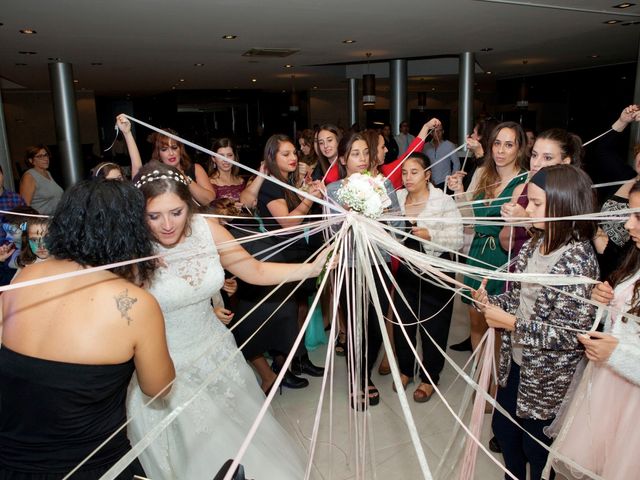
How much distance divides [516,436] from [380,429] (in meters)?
1.02

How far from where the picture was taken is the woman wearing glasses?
5070 millimetres

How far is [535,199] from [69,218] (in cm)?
160

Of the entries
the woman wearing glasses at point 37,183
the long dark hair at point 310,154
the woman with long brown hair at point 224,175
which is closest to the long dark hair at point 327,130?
the woman with long brown hair at point 224,175

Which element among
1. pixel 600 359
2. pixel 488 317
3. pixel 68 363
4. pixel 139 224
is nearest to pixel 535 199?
pixel 488 317

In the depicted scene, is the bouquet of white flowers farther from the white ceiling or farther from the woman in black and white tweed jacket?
the white ceiling

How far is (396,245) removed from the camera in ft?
5.90

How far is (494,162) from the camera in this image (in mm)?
3068

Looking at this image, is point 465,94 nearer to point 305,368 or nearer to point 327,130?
point 327,130

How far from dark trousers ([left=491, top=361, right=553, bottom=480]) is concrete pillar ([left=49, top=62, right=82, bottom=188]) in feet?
28.1

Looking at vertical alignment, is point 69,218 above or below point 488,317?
above

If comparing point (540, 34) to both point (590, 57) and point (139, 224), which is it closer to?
point (590, 57)

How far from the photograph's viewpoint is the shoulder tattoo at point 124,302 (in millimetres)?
1369

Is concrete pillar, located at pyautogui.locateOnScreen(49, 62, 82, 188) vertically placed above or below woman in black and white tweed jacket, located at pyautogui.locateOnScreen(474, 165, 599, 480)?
above

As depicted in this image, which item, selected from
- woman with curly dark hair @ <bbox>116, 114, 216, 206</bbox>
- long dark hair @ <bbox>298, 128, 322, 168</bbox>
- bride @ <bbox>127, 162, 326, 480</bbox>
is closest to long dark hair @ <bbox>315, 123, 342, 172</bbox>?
woman with curly dark hair @ <bbox>116, 114, 216, 206</bbox>
